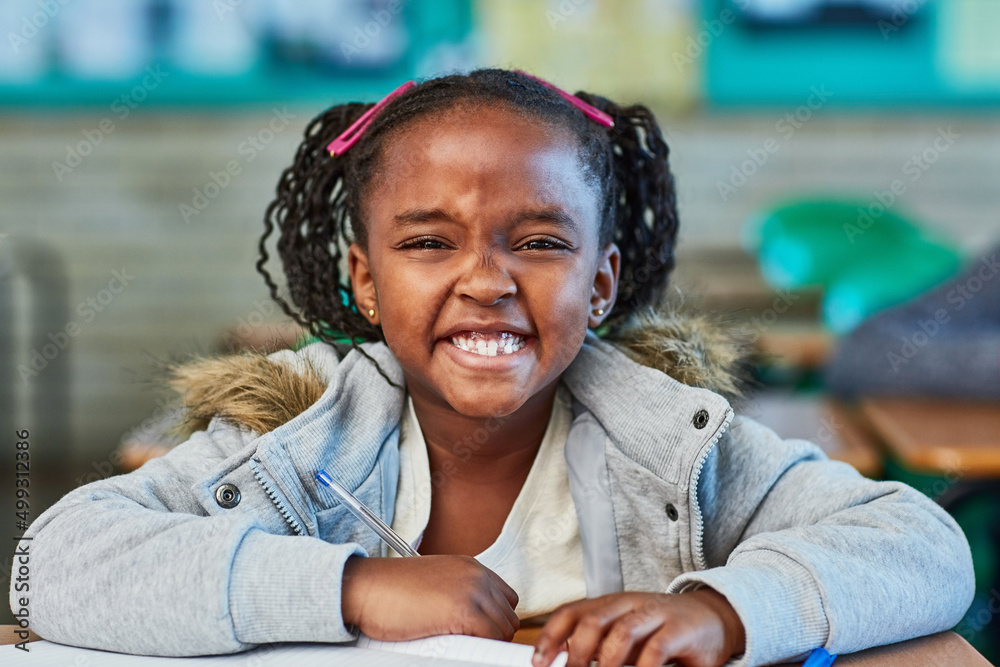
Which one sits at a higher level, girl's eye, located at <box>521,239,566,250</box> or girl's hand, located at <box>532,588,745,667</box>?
girl's eye, located at <box>521,239,566,250</box>

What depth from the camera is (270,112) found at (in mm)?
4121

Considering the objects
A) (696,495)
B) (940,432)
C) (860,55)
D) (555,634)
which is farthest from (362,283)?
(860,55)

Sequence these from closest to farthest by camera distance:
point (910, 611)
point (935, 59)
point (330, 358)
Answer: point (910, 611) → point (330, 358) → point (935, 59)

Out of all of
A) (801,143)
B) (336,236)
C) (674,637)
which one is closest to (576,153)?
(336,236)

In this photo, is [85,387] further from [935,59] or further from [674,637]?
[674,637]

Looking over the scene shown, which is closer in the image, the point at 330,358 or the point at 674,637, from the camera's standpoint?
the point at 674,637

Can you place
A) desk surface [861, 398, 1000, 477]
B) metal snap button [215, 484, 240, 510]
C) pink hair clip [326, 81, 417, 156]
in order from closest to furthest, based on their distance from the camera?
metal snap button [215, 484, 240, 510] < pink hair clip [326, 81, 417, 156] < desk surface [861, 398, 1000, 477]

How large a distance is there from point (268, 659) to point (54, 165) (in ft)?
12.5

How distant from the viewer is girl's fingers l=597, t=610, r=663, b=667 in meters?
0.76

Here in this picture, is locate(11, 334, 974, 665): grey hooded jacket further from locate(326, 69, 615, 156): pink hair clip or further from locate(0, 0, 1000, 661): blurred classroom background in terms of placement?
locate(0, 0, 1000, 661): blurred classroom background

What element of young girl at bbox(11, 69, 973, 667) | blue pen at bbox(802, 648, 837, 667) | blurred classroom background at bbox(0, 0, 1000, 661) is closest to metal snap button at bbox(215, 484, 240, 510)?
young girl at bbox(11, 69, 973, 667)

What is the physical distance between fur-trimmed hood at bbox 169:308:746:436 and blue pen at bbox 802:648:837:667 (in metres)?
0.36

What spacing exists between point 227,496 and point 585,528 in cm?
40

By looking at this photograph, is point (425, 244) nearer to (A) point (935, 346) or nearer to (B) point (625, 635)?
(B) point (625, 635)
